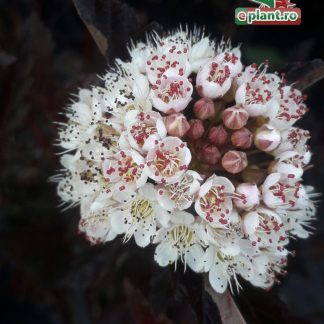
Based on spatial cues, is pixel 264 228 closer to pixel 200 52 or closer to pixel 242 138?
pixel 242 138

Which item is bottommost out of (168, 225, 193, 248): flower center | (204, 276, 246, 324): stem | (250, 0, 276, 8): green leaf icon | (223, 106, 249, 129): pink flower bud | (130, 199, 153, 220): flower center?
(204, 276, 246, 324): stem

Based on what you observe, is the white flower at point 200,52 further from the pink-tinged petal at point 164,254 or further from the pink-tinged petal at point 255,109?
the pink-tinged petal at point 164,254

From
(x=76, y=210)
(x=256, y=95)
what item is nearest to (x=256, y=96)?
(x=256, y=95)

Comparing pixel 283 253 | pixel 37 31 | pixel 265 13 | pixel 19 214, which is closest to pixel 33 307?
pixel 19 214

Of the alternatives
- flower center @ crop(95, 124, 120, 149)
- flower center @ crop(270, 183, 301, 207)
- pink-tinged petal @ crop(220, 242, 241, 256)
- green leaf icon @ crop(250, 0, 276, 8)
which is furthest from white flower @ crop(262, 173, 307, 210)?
green leaf icon @ crop(250, 0, 276, 8)

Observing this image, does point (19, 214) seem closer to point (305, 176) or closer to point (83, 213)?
point (83, 213)

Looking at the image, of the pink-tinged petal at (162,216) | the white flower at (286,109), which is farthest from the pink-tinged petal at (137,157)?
the white flower at (286,109)

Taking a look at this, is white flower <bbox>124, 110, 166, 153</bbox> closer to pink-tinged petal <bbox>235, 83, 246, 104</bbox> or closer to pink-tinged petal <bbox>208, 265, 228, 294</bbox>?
pink-tinged petal <bbox>235, 83, 246, 104</bbox>
